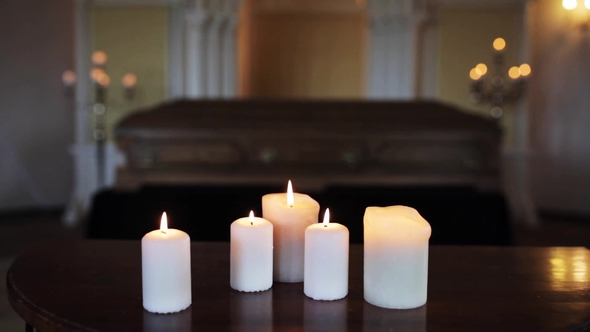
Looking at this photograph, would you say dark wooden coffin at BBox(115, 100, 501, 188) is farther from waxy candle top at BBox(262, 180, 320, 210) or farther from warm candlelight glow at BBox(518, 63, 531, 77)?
warm candlelight glow at BBox(518, 63, 531, 77)

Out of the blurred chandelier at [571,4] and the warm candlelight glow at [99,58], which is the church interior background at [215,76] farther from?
the blurred chandelier at [571,4]

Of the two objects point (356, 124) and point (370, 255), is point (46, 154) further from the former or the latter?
point (370, 255)

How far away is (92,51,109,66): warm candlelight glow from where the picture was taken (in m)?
4.27

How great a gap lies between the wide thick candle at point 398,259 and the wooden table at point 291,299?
18 millimetres

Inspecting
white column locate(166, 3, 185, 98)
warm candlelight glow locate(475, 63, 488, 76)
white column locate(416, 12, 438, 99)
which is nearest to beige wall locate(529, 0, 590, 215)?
warm candlelight glow locate(475, 63, 488, 76)

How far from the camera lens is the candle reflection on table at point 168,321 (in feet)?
2.19

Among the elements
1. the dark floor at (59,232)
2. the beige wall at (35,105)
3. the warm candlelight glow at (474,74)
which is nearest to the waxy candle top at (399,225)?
the dark floor at (59,232)

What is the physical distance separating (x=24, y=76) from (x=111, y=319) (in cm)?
460

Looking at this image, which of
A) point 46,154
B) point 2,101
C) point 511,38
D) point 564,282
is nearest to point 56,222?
point 46,154

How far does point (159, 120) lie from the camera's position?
98.1 inches

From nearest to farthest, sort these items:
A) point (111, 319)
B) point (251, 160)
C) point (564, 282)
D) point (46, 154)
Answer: point (111, 319) < point (564, 282) < point (251, 160) < point (46, 154)

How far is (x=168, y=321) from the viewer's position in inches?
27.3

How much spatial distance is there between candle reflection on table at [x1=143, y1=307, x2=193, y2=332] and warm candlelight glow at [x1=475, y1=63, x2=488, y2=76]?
4136 millimetres

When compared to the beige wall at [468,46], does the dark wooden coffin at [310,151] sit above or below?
below
